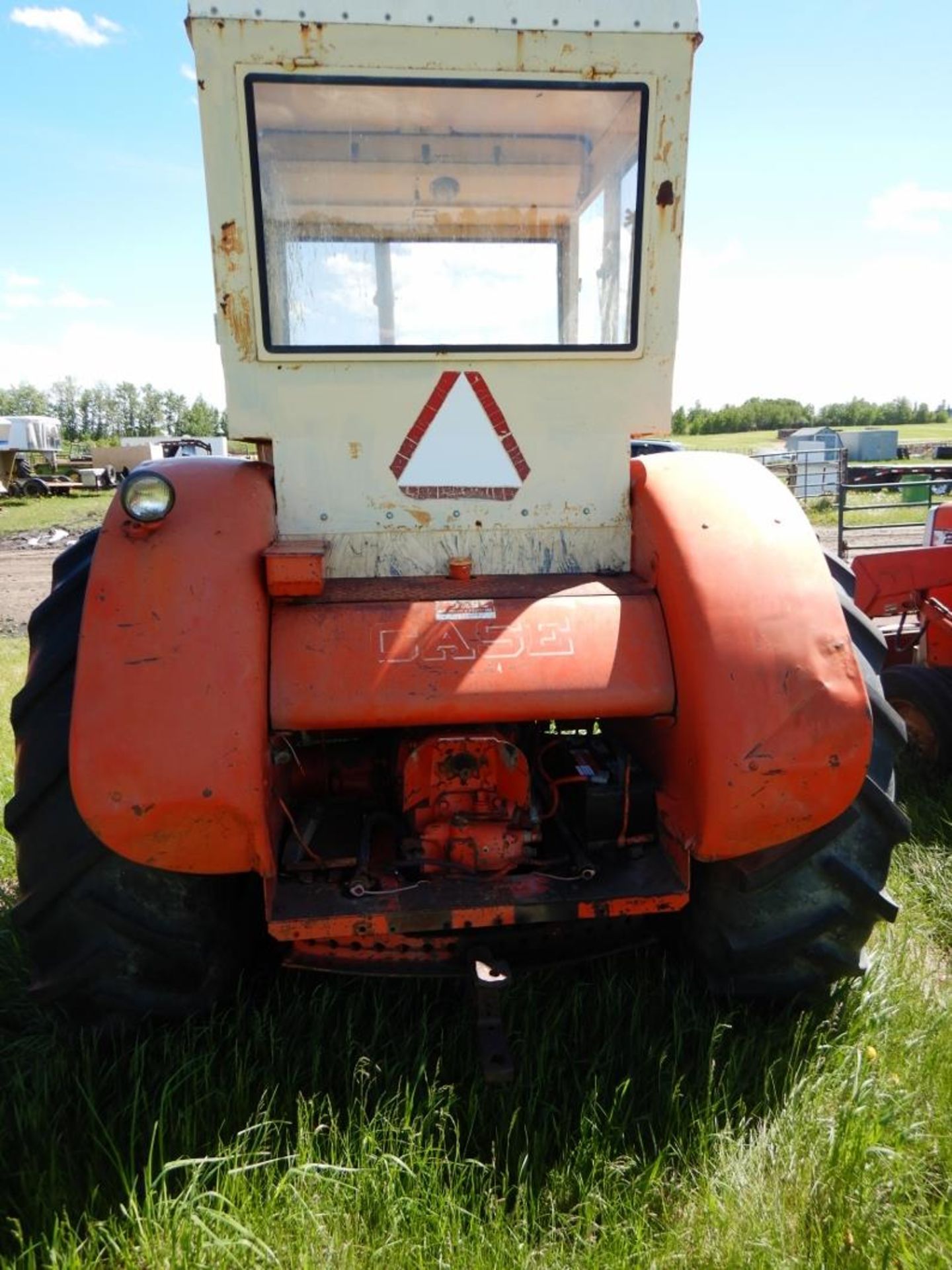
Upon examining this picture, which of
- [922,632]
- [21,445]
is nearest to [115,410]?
[21,445]

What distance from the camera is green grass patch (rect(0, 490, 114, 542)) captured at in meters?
20.1

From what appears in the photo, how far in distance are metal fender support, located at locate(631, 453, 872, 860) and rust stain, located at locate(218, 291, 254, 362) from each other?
1226mm

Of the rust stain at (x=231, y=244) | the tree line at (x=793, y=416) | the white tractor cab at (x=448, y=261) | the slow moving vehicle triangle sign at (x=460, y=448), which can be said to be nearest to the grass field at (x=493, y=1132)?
the white tractor cab at (x=448, y=261)

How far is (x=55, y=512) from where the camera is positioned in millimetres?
23375

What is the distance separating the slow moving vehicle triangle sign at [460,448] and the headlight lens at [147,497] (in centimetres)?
62

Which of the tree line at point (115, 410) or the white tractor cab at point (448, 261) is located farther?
the tree line at point (115, 410)

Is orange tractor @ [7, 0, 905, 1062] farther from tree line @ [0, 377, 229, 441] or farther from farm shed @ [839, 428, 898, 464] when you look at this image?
tree line @ [0, 377, 229, 441]

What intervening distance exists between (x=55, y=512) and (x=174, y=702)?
938 inches

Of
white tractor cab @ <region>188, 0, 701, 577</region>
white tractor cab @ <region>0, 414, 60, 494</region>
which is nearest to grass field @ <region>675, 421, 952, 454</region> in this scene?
white tractor cab @ <region>0, 414, 60, 494</region>

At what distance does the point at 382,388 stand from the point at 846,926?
6.24 feet

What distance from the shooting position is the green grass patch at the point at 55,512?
20141 mm

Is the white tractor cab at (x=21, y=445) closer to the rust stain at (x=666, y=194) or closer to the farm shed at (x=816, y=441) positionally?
the farm shed at (x=816, y=441)

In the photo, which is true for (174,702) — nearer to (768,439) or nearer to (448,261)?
(448,261)

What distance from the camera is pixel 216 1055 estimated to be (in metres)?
2.31
